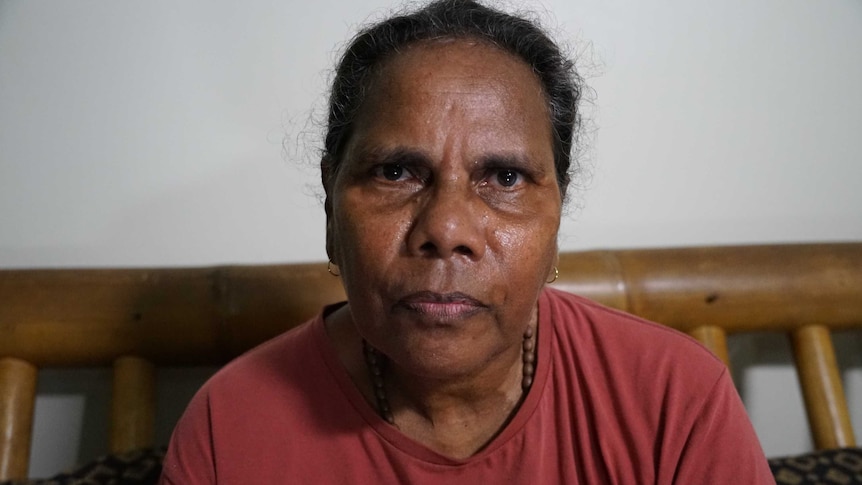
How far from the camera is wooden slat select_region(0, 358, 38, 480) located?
1.13 meters

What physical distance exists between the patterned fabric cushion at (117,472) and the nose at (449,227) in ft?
2.37

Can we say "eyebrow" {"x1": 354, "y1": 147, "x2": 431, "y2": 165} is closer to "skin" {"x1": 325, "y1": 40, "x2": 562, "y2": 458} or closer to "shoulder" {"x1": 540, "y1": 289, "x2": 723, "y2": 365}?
"skin" {"x1": 325, "y1": 40, "x2": 562, "y2": 458}

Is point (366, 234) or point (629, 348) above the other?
point (366, 234)

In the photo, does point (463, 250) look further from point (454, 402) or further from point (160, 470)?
point (160, 470)

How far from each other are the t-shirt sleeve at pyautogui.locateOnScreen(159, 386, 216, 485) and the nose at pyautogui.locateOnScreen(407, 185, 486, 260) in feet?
1.49

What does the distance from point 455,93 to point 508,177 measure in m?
0.12

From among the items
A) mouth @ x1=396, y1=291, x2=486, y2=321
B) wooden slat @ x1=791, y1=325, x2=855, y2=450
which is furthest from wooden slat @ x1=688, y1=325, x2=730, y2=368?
mouth @ x1=396, y1=291, x2=486, y2=321

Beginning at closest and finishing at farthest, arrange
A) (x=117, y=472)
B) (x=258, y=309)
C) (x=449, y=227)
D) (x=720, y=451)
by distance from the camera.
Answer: (x=449, y=227)
(x=720, y=451)
(x=117, y=472)
(x=258, y=309)

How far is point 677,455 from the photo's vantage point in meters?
0.81

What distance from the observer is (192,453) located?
0.86m

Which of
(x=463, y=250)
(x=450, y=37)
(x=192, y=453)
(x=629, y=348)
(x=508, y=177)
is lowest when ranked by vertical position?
(x=192, y=453)

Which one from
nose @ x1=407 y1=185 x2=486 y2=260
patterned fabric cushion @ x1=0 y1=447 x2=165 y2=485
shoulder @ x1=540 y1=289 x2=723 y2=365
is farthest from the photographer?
patterned fabric cushion @ x1=0 y1=447 x2=165 y2=485

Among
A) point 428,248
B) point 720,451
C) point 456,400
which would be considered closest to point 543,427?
point 456,400

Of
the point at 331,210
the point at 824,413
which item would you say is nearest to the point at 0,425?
the point at 331,210
